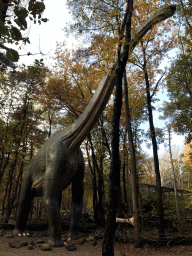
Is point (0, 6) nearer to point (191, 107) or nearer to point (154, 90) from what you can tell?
point (154, 90)

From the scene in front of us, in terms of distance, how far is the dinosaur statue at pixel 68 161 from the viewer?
477 cm

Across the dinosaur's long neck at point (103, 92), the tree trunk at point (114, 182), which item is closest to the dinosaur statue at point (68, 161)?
the dinosaur's long neck at point (103, 92)

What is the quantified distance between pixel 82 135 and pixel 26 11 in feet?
12.1

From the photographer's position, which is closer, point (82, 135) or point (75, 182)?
point (82, 135)

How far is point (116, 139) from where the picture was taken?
4.02 meters

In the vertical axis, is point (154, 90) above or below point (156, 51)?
below

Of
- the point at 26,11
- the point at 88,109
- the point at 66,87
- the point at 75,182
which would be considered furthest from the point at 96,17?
the point at 66,87

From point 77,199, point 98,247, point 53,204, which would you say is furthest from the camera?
point 77,199

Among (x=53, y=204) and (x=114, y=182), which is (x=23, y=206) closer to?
(x=53, y=204)

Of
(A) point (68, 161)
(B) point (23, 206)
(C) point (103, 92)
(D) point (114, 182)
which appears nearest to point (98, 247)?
(A) point (68, 161)

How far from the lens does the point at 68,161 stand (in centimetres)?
515

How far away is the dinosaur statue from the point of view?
188 inches

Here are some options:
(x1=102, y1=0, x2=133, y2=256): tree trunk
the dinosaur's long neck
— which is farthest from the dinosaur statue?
(x1=102, y1=0, x2=133, y2=256): tree trunk

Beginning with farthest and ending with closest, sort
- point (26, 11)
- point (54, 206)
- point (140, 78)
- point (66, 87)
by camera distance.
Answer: point (66, 87)
point (140, 78)
point (54, 206)
point (26, 11)
